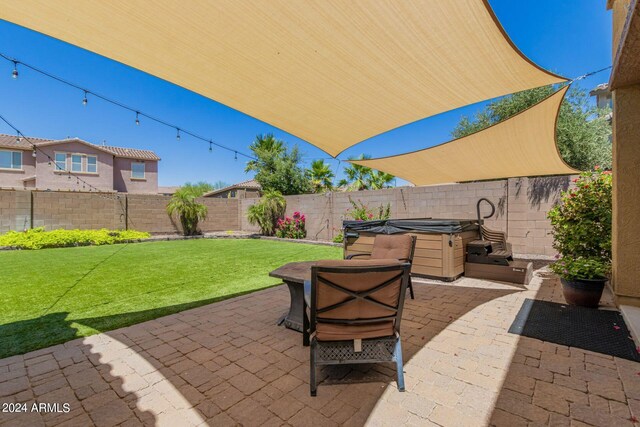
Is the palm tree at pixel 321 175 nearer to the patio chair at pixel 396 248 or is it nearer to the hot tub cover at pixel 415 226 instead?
the hot tub cover at pixel 415 226

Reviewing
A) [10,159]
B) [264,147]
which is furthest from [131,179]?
[264,147]

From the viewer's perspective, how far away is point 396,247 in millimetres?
4414

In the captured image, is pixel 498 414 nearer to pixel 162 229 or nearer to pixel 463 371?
pixel 463 371

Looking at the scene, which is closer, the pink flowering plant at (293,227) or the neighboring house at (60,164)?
the pink flowering plant at (293,227)

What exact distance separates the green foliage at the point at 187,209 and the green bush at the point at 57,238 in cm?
235

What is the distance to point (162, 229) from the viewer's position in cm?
1484

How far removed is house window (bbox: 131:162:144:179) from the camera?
83.0 ft

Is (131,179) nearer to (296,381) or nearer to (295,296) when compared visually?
(295,296)

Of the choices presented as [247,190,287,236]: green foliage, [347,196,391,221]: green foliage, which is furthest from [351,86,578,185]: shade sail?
[247,190,287,236]: green foliage

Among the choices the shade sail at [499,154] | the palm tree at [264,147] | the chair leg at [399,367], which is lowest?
the chair leg at [399,367]

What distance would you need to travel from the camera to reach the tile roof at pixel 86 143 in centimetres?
2175

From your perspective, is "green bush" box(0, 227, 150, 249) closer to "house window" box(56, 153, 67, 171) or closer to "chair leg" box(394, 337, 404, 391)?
"chair leg" box(394, 337, 404, 391)

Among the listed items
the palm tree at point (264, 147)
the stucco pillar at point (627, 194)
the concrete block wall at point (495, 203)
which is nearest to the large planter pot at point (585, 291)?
the stucco pillar at point (627, 194)

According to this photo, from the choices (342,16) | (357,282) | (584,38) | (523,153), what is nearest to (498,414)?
(357,282)
